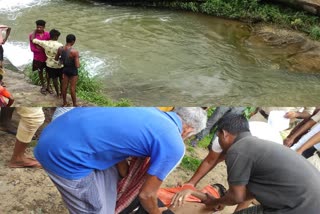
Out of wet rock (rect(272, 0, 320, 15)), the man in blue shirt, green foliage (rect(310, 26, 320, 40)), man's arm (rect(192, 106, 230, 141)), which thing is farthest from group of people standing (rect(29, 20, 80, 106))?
wet rock (rect(272, 0, 320, 15))

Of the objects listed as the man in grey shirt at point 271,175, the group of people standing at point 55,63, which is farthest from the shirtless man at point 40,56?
the man in grey shirt at point 271,175

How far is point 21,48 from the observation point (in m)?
6.31

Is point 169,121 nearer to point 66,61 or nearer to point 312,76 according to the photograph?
point 66,61

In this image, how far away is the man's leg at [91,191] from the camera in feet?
5.12

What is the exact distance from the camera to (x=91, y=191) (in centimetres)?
159

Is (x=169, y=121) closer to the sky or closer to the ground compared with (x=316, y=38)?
closer to the sky

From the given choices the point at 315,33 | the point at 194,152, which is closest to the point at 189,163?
the point at 194,152

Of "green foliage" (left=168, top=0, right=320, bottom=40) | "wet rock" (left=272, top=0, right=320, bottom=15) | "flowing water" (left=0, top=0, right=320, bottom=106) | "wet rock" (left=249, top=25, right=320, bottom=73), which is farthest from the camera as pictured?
"wet rock" (left=272, top=0, right=320, bottom=15)

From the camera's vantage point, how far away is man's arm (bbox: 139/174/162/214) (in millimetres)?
1558

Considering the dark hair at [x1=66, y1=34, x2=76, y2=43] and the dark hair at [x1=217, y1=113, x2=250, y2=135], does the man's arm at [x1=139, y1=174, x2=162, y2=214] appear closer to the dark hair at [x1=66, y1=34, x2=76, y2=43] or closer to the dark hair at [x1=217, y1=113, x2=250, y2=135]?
the dark hair at [x1=217, y1=113, x2=250, y2=135]

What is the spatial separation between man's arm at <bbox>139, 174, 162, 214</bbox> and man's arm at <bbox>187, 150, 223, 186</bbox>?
0.33 meters

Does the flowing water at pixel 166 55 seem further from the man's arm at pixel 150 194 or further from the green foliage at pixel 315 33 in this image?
the man's arm at pixel 150 194

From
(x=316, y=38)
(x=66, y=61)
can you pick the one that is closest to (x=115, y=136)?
(x=66, y=61)

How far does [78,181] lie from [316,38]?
25.0 ft
